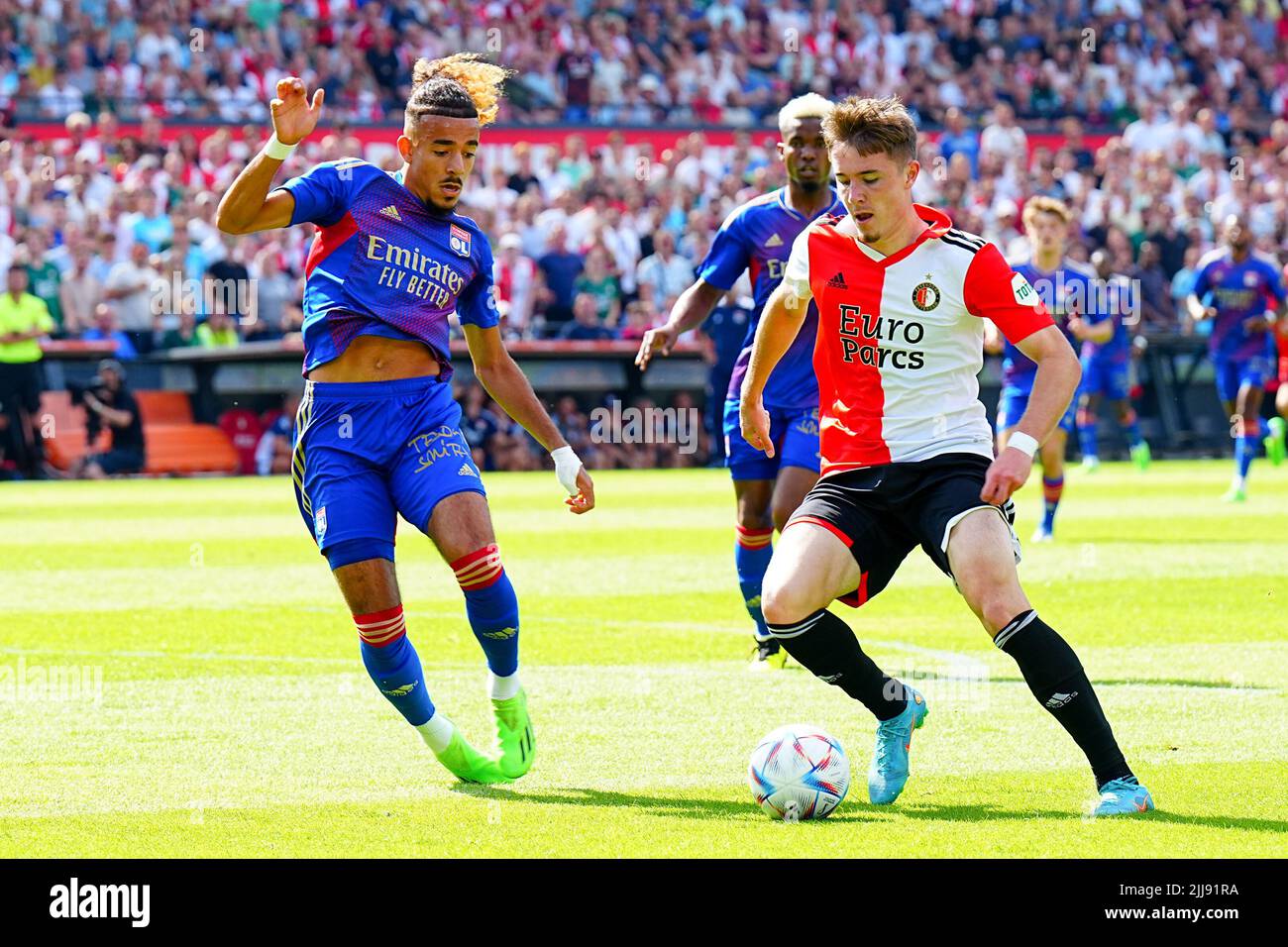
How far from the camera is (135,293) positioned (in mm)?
22422

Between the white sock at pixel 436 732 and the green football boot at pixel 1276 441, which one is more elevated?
the white sock at pixel 436 732

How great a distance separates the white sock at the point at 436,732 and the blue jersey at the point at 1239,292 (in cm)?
1508

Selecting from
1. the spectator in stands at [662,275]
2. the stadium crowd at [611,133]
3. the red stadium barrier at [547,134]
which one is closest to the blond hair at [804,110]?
the stadium crowd at [611,133]

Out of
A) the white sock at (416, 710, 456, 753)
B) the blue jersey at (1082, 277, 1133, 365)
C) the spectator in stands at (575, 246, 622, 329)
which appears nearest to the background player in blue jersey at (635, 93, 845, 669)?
the white sock at (416, 710, 456, 753)

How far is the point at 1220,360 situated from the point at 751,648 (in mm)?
12030

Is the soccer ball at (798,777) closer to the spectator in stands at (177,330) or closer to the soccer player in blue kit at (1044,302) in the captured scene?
the soccer player in blue kit at (1044,302)

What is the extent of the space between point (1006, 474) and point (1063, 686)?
0.64 meters

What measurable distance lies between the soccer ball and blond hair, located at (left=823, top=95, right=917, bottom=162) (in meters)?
1.82

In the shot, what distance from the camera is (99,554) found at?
14445mm

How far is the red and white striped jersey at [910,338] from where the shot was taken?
627 centimetres

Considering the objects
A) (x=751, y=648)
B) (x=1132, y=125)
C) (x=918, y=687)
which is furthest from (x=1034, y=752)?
(x=1132, y=125)

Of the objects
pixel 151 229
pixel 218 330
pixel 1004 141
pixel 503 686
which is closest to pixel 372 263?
pixel 503 686

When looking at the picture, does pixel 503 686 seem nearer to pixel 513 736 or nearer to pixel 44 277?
pixel 513 736

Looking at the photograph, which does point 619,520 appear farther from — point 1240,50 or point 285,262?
point 1240,50
